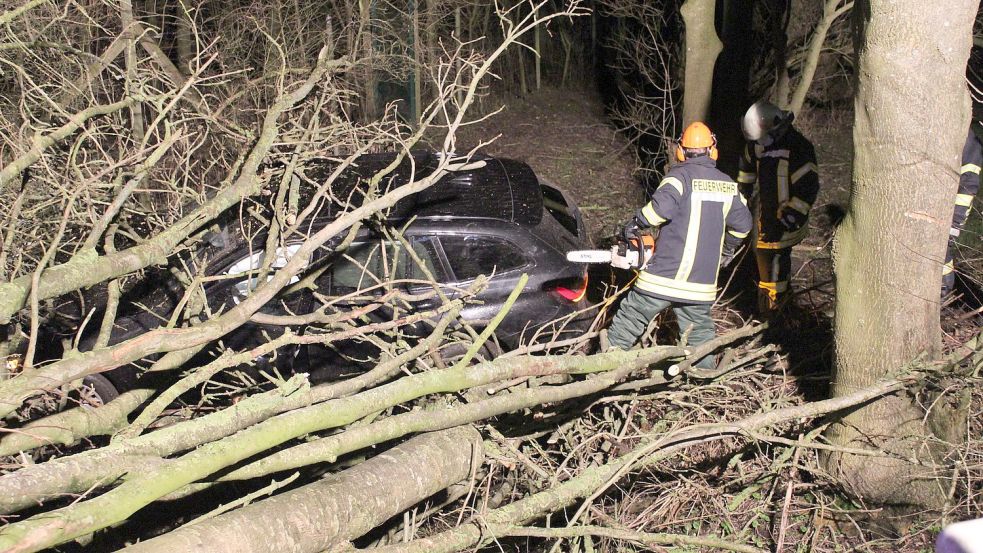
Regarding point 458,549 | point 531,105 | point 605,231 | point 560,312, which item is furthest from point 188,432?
point 531,105

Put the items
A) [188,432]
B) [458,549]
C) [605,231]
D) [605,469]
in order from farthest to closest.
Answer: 1. [605,231]
2. [605,469]
3. [458,549]
4. [188,432]

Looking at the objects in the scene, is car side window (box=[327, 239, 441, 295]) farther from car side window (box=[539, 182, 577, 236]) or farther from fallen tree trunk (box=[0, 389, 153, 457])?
fallen tree trunk (box=[0, 389, 153, 457])

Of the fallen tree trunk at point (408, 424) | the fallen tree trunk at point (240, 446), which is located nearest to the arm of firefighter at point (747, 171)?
the fallen tree trunk at point (408, 424)

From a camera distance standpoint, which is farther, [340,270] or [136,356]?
[340,270]

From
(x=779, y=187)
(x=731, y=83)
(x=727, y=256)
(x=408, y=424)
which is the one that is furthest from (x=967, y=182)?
(x=408, y=424)

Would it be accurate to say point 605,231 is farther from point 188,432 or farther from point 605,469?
point 188,432

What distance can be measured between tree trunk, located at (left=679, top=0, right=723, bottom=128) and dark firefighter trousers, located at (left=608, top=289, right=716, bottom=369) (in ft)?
10.1

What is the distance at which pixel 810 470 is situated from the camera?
164 inches

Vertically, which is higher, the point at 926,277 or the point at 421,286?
the point at 926,277

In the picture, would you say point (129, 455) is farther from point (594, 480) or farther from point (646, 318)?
point (646, 318)

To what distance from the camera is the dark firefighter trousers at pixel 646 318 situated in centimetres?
525

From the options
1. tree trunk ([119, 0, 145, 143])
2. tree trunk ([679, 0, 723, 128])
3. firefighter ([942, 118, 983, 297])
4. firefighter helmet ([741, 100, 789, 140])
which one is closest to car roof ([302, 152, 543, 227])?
tree trunk ([119, 0, 145, 143])

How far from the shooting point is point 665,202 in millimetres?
5055

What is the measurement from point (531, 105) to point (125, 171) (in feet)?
41.6
